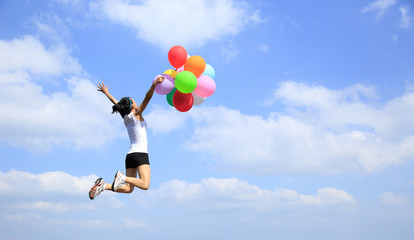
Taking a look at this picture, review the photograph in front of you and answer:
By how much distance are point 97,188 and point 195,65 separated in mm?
3207

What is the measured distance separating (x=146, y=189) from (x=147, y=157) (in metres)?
0.60

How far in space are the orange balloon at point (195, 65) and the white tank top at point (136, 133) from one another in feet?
5.55

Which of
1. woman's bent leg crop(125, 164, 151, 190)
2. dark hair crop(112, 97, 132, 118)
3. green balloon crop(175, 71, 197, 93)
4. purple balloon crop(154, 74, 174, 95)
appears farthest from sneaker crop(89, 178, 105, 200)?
green balloon crop(175, 71, 197, 93)

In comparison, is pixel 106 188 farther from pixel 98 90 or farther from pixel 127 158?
pixel 98 90

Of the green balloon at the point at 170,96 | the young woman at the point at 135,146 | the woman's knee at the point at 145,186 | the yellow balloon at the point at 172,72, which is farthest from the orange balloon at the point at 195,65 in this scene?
the woman's knee at the point at 145,186

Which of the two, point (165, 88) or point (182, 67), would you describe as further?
point (182, 67)

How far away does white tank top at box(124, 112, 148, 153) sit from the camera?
7027 millimetres

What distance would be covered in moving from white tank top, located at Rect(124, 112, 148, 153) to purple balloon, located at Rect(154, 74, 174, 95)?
41.1 inches

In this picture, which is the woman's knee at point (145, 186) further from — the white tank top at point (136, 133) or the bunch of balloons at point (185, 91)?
the bunch of balloons at point (185, 91)

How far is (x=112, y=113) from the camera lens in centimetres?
727

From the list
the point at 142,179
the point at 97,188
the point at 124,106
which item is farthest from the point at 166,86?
the point at 97,188

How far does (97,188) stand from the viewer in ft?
21.8

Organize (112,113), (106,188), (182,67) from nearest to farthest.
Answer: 1. (106,188)
2. (112,113)
3. (182,67)

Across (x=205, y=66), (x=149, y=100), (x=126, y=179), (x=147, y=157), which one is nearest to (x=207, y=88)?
(x=205, y=66)
